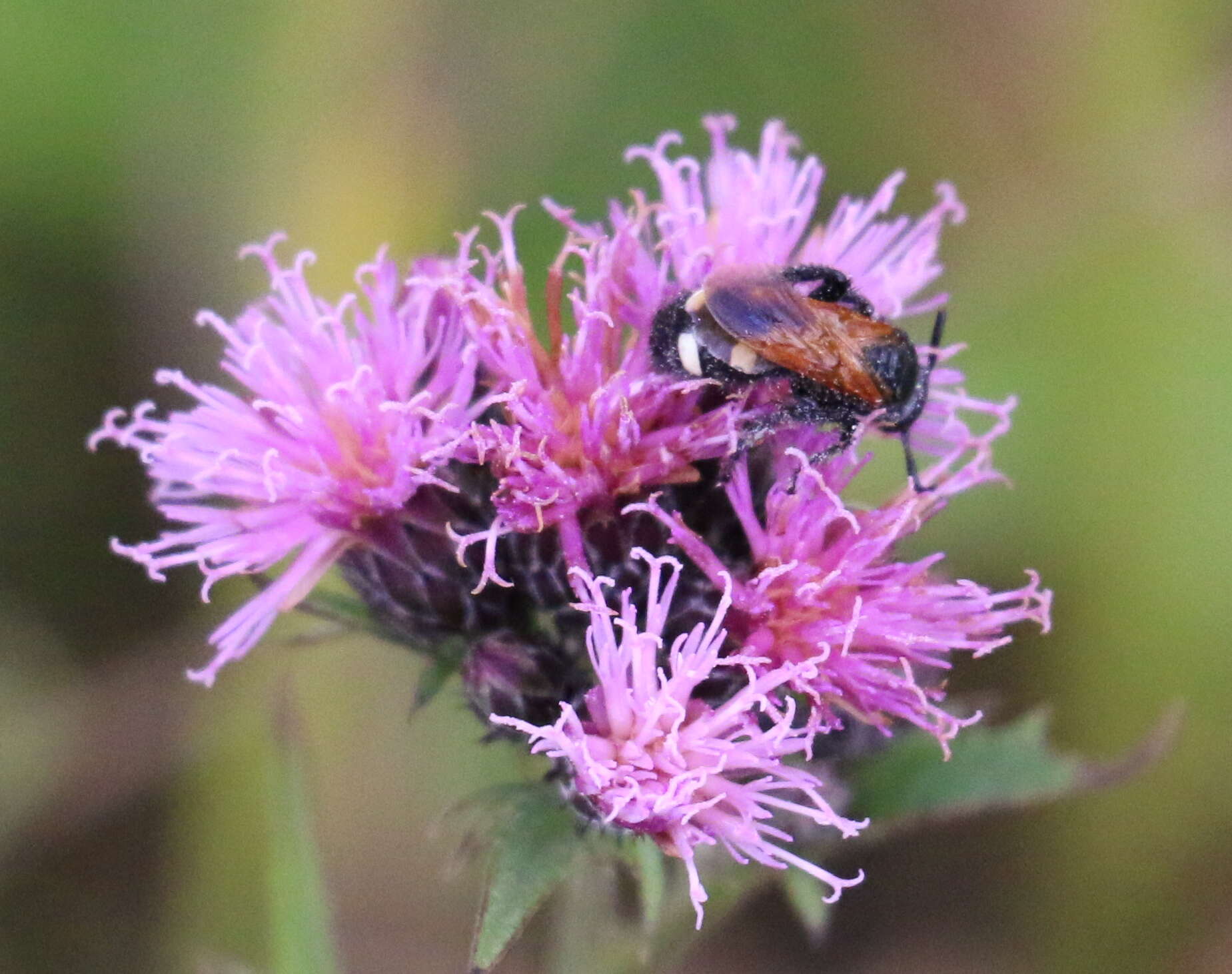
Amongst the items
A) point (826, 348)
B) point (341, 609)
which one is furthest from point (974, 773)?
point (341, 609)

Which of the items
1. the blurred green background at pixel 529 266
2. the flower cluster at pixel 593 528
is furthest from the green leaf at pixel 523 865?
the blurred green background at pixel 529 266

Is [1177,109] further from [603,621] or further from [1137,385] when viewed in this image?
[603,621]

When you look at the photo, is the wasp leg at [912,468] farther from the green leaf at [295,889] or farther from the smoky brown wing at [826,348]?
the green leaf at [295,889]

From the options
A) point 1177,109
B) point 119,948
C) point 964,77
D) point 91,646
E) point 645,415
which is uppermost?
point 964,77

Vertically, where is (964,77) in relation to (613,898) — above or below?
above

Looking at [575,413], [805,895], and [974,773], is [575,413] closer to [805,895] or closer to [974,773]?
[805,895]

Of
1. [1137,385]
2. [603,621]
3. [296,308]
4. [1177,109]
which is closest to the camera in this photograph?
[603,621]

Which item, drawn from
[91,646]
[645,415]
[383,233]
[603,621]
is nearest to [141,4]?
[383,233]
